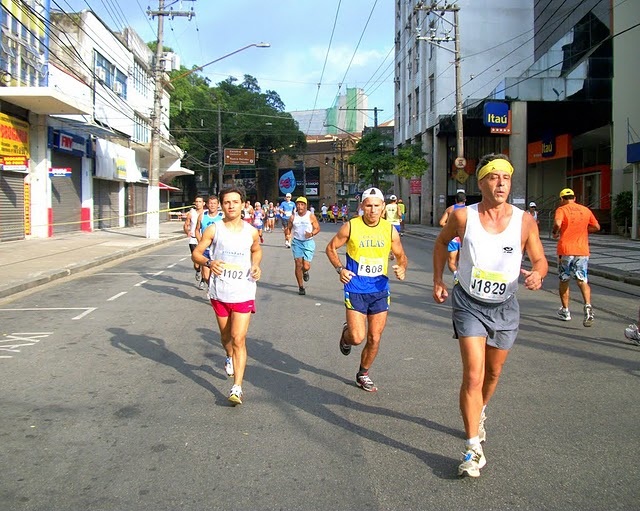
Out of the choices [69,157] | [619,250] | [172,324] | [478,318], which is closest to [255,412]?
[478,318]

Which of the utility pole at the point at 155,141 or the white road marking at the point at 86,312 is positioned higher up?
the utility pole at the point at 155,141

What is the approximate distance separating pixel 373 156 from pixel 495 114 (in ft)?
44.4

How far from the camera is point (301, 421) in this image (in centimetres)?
448

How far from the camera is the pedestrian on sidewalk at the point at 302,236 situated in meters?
10.6

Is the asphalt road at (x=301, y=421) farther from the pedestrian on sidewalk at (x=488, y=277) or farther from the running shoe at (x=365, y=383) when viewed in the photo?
the pedestrian on sidewalk at (x=488, y=277)

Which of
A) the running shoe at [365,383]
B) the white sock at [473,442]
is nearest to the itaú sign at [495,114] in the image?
the running shoe at [365,383]

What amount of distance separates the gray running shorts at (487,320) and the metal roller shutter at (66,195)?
22.1 meters

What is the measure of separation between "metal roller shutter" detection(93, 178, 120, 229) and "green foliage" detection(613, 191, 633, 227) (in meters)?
22.1

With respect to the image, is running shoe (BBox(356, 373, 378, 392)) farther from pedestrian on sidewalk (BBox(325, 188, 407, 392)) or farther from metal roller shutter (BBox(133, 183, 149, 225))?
metal roller shutter (BBox(133, 183, 149, 225))

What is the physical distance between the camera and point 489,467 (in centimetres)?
366

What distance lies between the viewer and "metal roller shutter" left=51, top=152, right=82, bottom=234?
24.2 m

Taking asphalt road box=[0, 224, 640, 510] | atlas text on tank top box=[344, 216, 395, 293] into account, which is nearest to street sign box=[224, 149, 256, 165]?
asphalt road box=[0, 224, 640, 510]

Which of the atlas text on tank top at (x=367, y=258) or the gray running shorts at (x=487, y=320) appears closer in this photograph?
the gray running shorts at (x=487, y=320)

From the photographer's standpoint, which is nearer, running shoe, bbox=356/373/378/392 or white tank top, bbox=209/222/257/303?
white tank top, bbox=209/222/257/303
